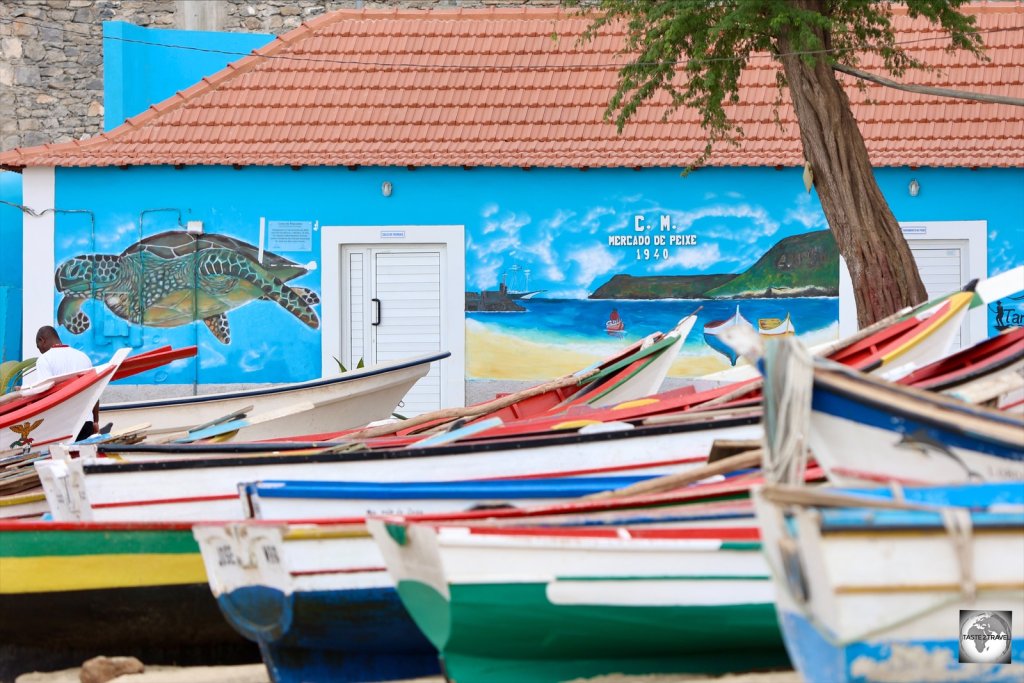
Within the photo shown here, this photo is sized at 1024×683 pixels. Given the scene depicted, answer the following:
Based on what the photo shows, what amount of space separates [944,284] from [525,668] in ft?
35.6

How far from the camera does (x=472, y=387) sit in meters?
15.4

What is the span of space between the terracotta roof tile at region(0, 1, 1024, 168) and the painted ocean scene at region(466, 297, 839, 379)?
5.42ft

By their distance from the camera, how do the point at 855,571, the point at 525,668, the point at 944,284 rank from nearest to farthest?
the point at 855,571
the point at 525,668
the point at 944,284

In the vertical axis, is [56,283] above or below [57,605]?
above

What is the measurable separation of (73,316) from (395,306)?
153 inches

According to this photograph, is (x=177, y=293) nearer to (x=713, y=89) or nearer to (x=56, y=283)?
(x=56, y=283)

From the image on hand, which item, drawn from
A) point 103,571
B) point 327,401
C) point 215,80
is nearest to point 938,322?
point 103,571

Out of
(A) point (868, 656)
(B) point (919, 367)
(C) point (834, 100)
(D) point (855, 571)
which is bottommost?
(A) point (868, 656)

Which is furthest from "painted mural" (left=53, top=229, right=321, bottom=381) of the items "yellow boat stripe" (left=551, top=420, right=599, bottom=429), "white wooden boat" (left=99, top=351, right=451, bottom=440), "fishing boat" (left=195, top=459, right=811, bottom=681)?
"fishing boat" (left=195, top=459, right=811, bottom=681)

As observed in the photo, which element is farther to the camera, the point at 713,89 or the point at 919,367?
the point at 713,89

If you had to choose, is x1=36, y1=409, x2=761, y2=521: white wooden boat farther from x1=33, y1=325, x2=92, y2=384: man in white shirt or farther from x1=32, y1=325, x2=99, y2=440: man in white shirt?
x1=33, y1=325, x2=92, y2=384: man in white shirt

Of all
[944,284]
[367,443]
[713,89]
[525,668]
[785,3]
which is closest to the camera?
[525,668]

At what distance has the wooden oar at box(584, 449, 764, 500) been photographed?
19.4 ft

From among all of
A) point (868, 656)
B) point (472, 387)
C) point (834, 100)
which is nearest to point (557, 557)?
point (868, 656)
